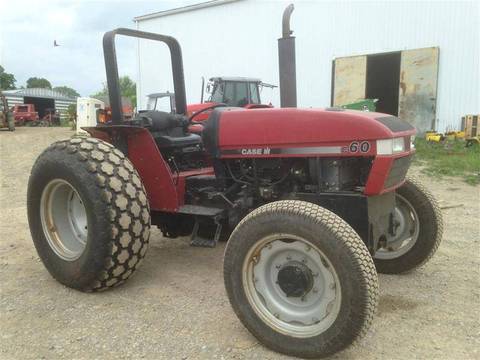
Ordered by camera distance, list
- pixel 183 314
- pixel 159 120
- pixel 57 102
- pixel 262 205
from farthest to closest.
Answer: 1. pixel 57 102
2. pixel 159 120
3. pixel 262 205
4. pixel 183 314

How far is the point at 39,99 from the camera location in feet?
146

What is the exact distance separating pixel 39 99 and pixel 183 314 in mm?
46276

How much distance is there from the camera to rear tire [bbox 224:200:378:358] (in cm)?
237

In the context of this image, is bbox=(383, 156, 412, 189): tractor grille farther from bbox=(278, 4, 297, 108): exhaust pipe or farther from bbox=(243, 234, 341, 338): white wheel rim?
bbox=(278, 4, 297, 108): exhaust pipe

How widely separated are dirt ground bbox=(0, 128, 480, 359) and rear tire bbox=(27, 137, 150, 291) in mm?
187

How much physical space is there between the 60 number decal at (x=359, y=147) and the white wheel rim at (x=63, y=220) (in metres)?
2.02

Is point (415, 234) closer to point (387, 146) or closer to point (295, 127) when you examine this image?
point (387, 146)

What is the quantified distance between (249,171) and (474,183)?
573 centimetres

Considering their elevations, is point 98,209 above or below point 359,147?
below

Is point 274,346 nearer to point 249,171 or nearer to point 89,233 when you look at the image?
point 249,171

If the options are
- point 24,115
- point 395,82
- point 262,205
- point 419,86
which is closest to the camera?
point 262,205

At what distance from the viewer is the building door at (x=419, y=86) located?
12993 mm

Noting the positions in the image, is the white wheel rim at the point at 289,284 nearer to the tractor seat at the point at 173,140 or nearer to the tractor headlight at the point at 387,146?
the tractor headlight at the point at 387,146

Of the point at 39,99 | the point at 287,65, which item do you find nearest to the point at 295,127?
the point at 287,65
